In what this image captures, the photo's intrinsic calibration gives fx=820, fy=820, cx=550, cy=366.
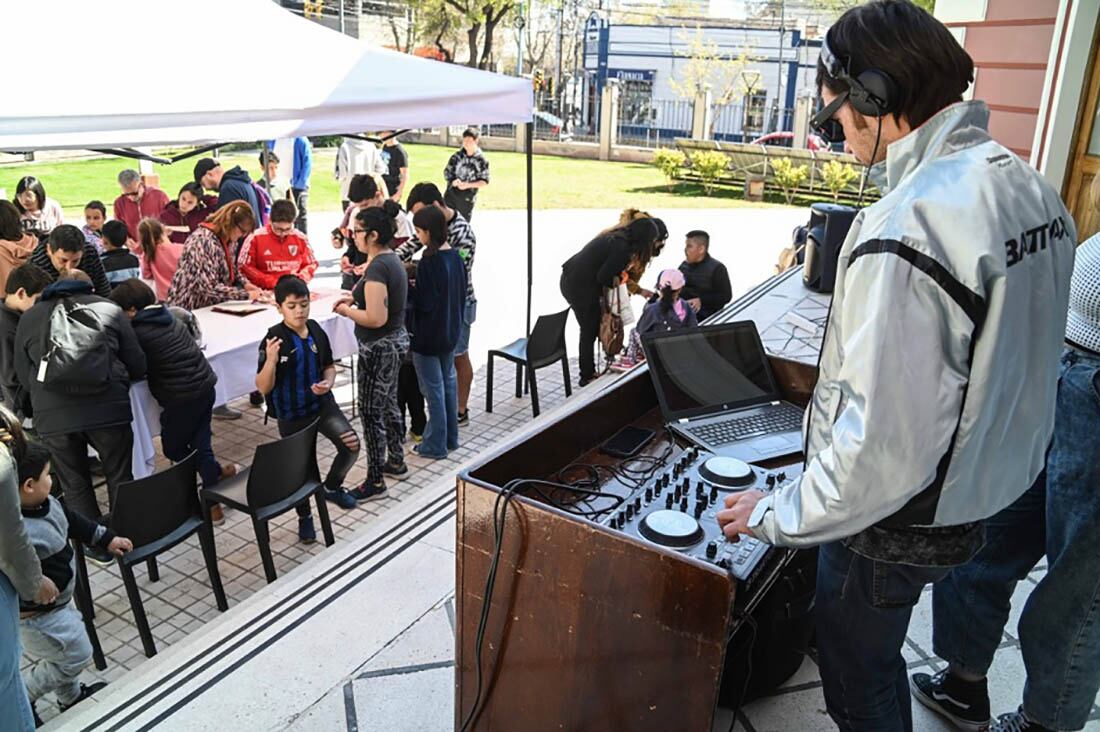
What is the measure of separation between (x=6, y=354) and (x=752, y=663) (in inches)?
161

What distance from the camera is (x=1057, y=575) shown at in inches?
85.4

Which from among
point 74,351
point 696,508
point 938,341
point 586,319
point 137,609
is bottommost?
point 137,609

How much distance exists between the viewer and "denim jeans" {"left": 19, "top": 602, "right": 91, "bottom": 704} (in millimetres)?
2932

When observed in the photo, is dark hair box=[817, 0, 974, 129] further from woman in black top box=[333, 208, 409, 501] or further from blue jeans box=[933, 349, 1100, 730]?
woman in black top box=[333, 208, 409, 501]

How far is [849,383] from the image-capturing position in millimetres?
1438

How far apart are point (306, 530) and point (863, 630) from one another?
10.9ft

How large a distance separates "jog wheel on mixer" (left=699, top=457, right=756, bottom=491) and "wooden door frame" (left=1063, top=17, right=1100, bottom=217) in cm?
492

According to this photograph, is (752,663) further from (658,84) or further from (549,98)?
(658,84)

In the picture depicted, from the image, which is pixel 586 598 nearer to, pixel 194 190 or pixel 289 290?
pixel 289 290

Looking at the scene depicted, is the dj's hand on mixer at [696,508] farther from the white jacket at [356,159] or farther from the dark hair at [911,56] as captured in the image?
the white jacket at [356,159]

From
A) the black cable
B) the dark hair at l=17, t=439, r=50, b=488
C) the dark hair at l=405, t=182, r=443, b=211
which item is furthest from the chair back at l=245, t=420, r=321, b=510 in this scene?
the black cable

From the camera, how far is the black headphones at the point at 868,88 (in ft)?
5.02

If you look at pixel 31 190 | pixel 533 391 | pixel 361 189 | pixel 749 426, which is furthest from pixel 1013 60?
pixel 31 190

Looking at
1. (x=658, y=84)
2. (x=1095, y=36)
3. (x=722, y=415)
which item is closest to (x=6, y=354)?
(x=722, y=415)
